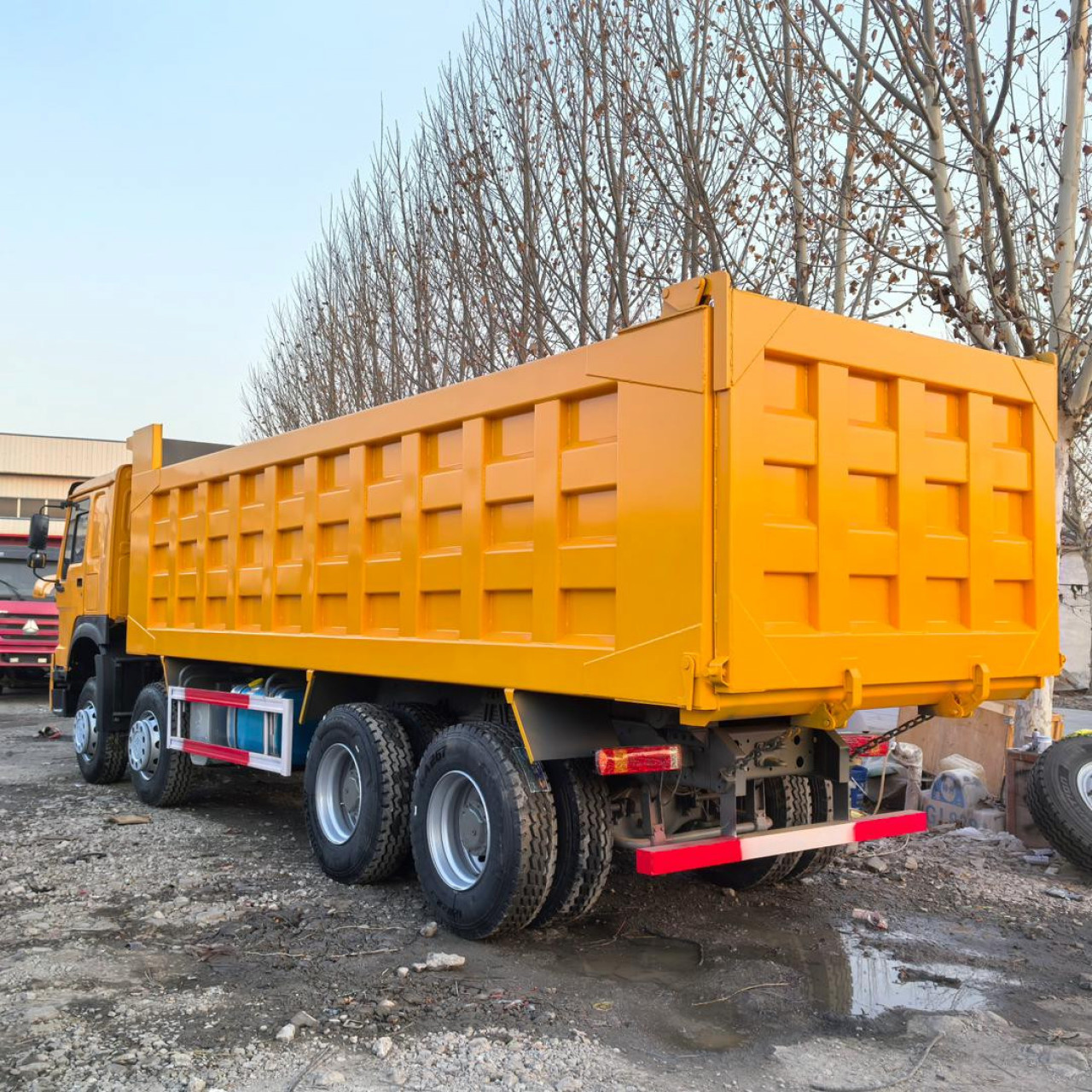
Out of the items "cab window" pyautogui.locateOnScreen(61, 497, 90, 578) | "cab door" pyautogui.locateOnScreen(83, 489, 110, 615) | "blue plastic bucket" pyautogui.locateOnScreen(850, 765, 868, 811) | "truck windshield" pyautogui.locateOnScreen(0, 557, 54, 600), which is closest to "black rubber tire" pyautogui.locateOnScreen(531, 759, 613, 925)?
"blue plastic bucket" pyautogui.locateOnScreen(850, 765, 868, 811)

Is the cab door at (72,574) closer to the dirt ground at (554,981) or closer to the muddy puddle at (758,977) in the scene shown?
the dirt ground at (554,981)

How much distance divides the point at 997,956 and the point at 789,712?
1639 millimetres

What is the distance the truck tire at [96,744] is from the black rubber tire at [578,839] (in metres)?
5.62

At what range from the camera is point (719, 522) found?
4188 millimetres

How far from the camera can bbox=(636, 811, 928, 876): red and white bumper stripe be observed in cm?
467

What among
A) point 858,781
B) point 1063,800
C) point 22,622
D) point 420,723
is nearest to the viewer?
point 420,723

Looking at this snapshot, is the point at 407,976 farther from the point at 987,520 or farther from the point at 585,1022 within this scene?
the point at 987,520

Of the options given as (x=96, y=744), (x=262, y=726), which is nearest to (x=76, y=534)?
(x=96, y=744)

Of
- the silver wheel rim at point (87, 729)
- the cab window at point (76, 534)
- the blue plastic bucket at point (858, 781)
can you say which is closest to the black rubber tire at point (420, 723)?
the blue plastic bucket at point (858, 781)

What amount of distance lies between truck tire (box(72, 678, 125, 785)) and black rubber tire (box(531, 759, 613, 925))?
562 cm

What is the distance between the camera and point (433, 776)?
5.46 metres

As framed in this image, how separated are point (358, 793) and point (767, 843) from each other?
8.14 feet

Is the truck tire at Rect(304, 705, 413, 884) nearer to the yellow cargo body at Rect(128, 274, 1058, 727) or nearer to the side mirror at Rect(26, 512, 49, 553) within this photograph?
the yellow cargo body at Rect(128, 274, 1058, 727)

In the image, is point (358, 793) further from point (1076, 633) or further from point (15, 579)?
point (1076, 633)
